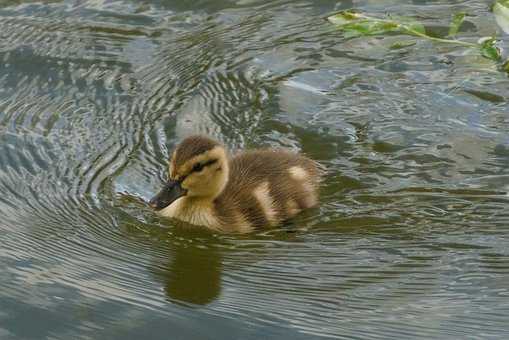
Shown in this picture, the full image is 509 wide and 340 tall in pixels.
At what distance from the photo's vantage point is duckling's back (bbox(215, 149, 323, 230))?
5078 millimetres

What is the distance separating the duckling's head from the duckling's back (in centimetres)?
15

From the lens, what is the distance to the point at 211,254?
15.5 ft

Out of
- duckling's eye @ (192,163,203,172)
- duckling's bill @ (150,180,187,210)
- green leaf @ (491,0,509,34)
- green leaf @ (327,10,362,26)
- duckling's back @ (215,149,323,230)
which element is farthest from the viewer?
duckling's back @ (215,149,323,230)

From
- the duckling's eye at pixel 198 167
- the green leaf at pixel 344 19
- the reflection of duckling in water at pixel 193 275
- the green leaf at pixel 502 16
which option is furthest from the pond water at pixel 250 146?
the green leaf at pixel 344 19

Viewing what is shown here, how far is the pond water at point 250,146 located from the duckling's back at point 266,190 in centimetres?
9

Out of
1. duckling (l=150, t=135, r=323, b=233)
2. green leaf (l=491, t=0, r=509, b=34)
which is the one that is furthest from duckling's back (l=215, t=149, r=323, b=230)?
green leaf (l=491, t=0, r=509, b=34)

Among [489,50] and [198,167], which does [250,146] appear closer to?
[198,167]

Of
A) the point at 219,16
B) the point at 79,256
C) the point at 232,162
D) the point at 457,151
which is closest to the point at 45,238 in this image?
the point at 79,256

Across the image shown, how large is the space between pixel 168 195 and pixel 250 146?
3.23 ft

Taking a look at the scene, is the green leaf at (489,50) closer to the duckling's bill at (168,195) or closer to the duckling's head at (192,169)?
the duckling's head at (192,169)

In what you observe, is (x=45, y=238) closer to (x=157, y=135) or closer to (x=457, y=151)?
(x=157, y=135)

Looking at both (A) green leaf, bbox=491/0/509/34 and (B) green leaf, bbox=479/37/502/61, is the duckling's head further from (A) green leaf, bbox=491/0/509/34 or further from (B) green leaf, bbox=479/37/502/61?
(A) green leaf, bbox=491/0/509/34

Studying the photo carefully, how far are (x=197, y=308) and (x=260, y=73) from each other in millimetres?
2430

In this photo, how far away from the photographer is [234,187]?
17.3 feet
